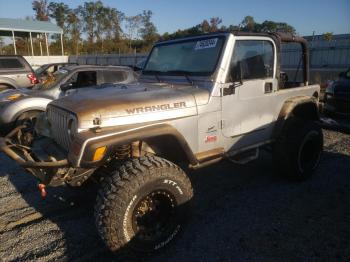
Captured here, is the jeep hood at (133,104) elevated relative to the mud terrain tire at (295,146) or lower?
elevated

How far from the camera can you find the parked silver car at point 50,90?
20.0ft

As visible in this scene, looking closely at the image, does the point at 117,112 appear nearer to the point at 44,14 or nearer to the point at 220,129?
the point at 220,129

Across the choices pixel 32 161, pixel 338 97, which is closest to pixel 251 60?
pixel 32 161

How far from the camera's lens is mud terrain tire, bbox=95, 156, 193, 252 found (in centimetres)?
273

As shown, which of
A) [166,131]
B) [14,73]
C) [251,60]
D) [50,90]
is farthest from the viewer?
[14,73]

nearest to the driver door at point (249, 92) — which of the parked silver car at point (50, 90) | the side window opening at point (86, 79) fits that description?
the parked silver car at point (50, 90)

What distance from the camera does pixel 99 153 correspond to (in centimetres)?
266

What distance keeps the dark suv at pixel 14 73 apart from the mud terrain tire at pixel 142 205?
9.45m

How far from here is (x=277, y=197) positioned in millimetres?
4246

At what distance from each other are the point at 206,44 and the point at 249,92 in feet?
2.50

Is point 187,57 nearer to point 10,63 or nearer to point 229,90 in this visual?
point 229,90

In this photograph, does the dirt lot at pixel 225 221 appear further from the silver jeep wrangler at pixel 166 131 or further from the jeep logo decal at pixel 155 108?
the jeep logo decal at pixel 155 108

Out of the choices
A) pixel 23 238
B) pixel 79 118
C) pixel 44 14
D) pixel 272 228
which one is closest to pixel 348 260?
pixel 272 228

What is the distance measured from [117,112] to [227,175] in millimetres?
2673
